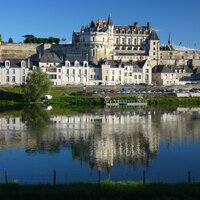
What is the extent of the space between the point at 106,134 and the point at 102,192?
50.8 ft

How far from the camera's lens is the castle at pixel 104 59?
6124cm

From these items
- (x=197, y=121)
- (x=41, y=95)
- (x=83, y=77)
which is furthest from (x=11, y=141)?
(x=83, y=77)

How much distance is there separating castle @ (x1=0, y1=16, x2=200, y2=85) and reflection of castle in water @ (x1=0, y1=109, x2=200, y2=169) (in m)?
22.1

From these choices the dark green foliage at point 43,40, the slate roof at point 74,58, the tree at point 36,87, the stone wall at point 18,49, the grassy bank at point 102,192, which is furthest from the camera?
the dark green foliage at point 43,40

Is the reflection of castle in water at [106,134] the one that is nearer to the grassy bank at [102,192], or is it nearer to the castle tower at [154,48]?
the grassy bank at [102,192]

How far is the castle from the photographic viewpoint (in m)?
61.2

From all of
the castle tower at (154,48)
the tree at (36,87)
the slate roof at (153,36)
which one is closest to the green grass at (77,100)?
the tree at (36,87)

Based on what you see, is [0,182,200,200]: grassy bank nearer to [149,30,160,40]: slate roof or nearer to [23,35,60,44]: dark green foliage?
[149,30,160,40]: slate roof

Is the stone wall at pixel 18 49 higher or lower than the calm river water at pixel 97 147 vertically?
higher

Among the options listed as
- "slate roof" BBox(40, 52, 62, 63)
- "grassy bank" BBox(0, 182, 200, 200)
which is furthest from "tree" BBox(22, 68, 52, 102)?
"grassy bank" BBox(0, 182, 200, 200)

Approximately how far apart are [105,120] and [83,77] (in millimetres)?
26592

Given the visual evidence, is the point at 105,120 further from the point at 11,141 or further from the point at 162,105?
the point at 162,105

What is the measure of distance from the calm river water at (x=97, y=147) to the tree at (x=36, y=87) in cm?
923

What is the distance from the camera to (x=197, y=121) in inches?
1401
